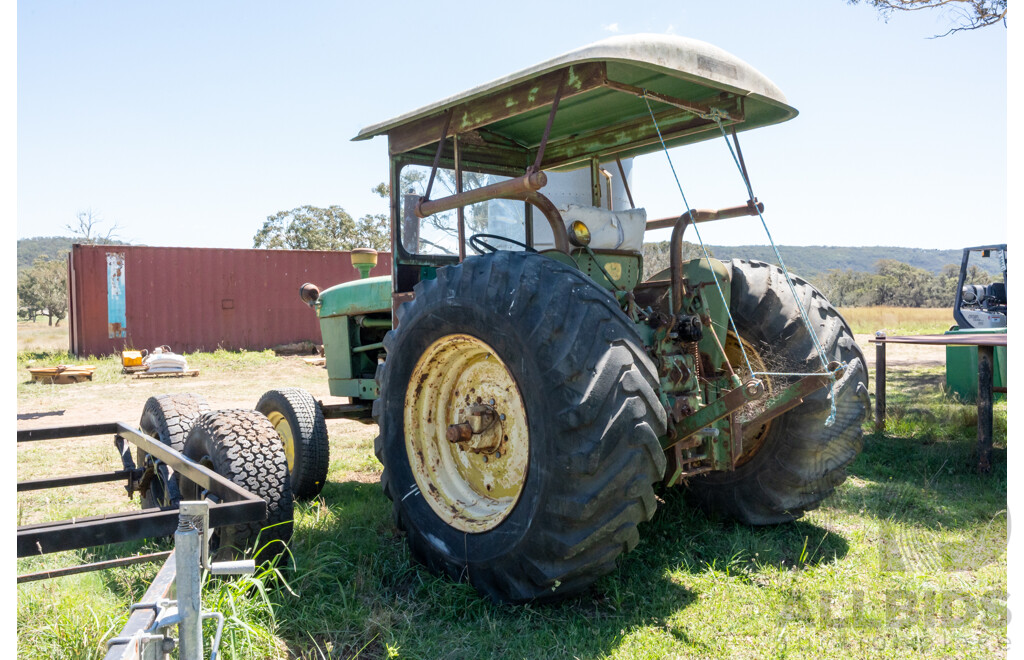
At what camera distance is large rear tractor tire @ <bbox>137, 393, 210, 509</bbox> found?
12.9 feet

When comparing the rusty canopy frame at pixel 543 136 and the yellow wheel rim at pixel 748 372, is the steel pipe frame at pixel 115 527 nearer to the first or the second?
the rusty canopy frame at pixel 543 136

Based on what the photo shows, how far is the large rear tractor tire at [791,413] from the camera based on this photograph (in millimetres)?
3729

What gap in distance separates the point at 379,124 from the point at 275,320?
16.7 meters

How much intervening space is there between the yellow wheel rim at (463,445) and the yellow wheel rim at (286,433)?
159 cm

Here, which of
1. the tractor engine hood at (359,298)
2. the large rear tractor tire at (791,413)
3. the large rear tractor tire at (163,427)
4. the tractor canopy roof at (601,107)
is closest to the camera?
the tractor canopy roof at (601,107)

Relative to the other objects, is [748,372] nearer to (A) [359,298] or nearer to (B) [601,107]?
(B) [601,107]

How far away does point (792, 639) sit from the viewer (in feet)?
9.37

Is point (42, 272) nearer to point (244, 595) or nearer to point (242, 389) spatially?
point (242, 389)

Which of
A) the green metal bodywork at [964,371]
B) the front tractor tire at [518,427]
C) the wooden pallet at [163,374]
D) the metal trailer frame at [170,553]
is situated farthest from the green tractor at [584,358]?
the wooden pallet at [163,374]

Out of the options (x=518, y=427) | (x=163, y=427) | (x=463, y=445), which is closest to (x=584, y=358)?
(x=518, y=427)

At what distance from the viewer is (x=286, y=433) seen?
500 centimetres

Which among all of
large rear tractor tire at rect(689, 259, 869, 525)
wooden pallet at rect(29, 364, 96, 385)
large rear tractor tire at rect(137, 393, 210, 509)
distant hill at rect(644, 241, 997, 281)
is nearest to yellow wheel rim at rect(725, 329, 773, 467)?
large rear tractor tire at rect(689, 259, 869, 525)

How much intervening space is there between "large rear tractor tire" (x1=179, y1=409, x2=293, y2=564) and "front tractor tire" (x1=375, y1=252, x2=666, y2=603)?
52 cm

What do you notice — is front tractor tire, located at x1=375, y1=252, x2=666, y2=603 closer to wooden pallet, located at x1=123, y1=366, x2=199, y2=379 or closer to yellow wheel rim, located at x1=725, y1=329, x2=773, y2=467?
yellow wheel rim, located at x1=725, y1=329, x2=773, y2=467
